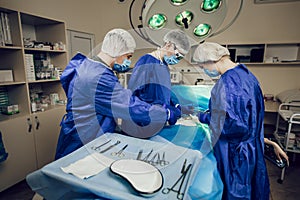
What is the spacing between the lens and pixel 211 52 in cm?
131

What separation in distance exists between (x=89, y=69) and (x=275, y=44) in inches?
126

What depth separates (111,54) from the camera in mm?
1220

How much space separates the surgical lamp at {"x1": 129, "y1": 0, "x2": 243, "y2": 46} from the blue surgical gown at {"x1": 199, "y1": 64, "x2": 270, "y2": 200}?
0.33 m

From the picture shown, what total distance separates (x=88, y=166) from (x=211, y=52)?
1.03 metres

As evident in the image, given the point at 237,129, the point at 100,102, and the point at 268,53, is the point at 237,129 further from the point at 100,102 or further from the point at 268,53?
the point at 268,53

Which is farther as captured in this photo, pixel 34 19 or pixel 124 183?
pixel 34 19

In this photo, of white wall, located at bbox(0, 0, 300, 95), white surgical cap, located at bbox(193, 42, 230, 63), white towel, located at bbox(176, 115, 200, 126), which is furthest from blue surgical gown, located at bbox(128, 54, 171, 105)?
white wall, located at bbox(0, 0, 300, 95)

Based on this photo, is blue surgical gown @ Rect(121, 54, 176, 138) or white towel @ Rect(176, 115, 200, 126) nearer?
white towel @ Rect(176, 115, 200, 126)

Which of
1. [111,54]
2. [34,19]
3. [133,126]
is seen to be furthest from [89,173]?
[34,19]

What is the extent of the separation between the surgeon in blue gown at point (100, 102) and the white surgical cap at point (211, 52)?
45 cm

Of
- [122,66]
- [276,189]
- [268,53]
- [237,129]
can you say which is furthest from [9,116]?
[268,53]

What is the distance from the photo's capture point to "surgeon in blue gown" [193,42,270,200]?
→ 3.56 ft

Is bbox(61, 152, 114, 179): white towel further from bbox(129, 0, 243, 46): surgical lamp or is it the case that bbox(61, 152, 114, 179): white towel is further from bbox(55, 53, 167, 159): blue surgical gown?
bbox(129, 0, 243, 46): surgical lamp

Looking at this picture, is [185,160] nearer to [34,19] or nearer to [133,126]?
[133,126]
